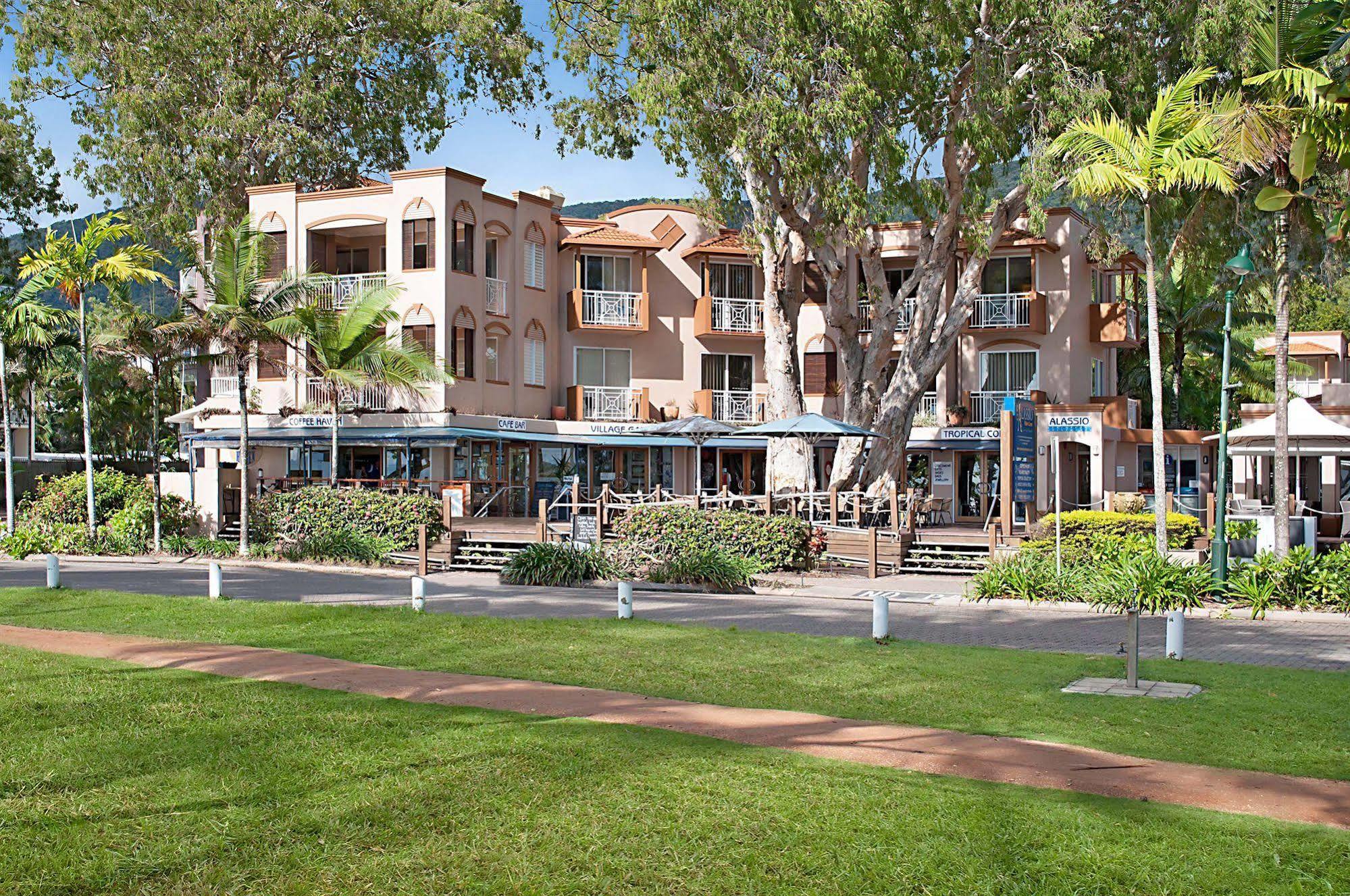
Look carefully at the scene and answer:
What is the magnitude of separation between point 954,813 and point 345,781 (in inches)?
142

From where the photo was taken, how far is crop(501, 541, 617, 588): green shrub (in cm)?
2159

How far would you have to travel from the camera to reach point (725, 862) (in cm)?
610

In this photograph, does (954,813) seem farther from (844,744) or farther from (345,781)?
(345,781)

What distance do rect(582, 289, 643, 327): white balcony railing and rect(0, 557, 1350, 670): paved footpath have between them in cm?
1598

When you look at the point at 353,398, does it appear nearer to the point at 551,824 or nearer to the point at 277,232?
the point at 277,232

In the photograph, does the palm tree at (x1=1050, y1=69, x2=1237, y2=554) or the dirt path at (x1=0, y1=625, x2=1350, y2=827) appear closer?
the dirt path at (x1=0, y1=625, x2=1350, y2=827)

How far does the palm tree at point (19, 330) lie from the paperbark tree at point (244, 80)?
10304 mm

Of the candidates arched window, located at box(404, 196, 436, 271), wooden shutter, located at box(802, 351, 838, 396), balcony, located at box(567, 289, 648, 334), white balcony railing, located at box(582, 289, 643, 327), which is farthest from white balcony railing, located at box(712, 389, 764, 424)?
arched window, located at box(404, 196, 436, 271)

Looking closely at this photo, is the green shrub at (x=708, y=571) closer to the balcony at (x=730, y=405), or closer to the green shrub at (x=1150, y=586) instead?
the green shrub at (x=1150, y=586)

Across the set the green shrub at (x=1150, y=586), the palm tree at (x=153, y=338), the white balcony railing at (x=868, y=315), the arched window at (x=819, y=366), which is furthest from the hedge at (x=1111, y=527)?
the palm tree at (x=153, y=338)

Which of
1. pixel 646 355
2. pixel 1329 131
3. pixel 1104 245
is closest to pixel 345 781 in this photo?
pixel 1329 131

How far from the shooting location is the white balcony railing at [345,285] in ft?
111

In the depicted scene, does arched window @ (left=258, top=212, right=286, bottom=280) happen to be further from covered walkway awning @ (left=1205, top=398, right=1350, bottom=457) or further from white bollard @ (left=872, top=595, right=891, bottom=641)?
white bollard @ (left=872, top=595, right=891, bottom=641)

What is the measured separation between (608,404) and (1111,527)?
20.1 m
